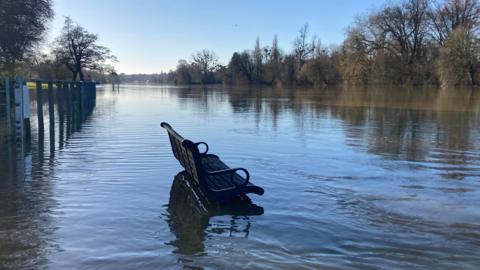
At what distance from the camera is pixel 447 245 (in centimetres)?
521

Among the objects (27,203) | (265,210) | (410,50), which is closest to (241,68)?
(410,50)

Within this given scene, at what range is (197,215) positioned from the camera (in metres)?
6.21

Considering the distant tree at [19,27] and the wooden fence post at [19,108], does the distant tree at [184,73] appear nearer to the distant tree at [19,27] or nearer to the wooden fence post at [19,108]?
the distant tree at [19,27]

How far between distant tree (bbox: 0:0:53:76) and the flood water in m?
16.2

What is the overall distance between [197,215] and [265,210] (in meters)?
0.98

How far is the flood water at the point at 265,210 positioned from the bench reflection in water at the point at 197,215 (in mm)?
32

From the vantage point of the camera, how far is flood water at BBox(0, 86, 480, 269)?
15.8ft

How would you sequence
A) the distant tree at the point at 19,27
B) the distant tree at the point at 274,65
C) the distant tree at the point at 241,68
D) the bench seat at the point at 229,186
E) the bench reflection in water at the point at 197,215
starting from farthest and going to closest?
the distant tree at the point at 241,68, the distant tree at the point at 274,65, the distant tree at the point at 19,27, the bench seat at the point at 229,186, the bench reflection in water at the point at 197,215

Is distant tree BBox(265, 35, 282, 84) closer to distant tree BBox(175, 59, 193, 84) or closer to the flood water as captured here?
distant tree BBox(175, 59, 193, 84)

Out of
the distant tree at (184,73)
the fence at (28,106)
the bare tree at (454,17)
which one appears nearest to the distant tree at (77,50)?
the fence at (28,106)

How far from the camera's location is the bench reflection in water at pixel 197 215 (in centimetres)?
527

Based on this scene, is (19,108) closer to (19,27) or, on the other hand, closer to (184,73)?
(19,27)

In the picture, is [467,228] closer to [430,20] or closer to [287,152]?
[287,152]

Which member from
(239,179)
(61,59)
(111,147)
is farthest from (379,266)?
(61,59)
